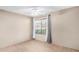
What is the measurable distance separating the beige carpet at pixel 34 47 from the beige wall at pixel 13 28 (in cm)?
8

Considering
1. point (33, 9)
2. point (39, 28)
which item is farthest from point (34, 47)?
point (33, 9)

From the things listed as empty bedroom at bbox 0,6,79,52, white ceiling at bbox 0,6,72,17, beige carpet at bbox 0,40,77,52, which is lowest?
beige carpet at bbox 0,40,77,52

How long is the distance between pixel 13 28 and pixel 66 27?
101 cm

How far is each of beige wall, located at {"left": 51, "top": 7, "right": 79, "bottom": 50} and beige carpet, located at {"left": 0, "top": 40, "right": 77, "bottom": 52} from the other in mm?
99

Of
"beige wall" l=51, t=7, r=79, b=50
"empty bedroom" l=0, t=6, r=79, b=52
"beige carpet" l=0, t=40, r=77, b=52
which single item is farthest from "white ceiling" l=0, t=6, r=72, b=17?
"beige carpet" l=0, t=40, r=77, b=52

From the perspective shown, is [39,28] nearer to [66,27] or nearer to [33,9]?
[33,9]

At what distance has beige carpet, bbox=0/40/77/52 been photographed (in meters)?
1.71

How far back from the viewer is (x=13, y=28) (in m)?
1.75

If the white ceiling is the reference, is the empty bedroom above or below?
below

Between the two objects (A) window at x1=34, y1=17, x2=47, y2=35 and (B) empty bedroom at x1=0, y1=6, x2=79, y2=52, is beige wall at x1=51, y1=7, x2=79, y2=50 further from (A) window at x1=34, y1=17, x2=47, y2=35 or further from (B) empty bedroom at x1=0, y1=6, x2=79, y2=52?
(A) window at x1=34, y1=17, x2=47, y2=35

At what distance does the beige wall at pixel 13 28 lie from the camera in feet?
5.46

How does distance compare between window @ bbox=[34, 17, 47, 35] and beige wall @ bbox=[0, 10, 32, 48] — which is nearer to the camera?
beige wall @ bbox=[0, 10, 32, 48]

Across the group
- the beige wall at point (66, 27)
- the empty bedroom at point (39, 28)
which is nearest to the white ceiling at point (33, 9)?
the empty bedroom at point (39, 28)
